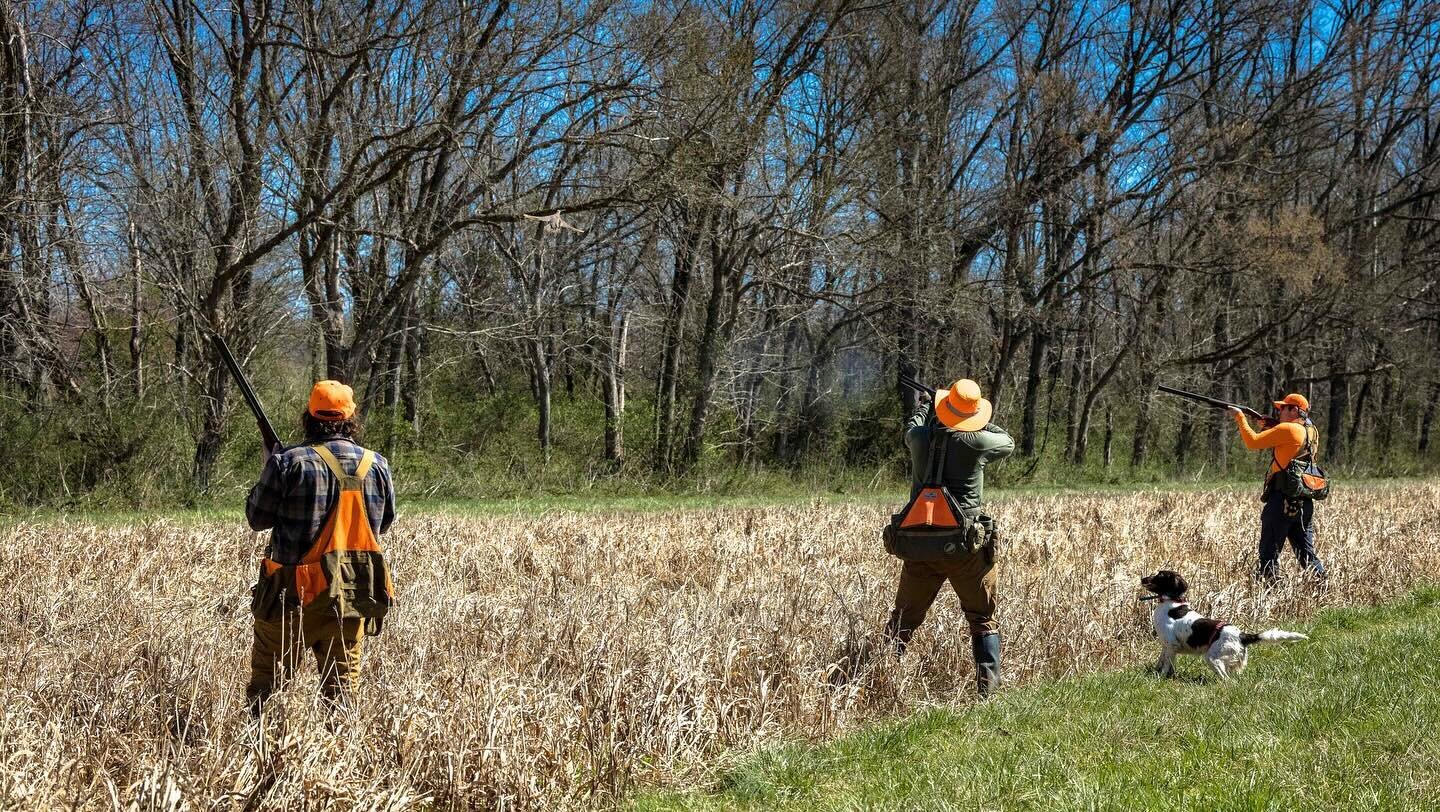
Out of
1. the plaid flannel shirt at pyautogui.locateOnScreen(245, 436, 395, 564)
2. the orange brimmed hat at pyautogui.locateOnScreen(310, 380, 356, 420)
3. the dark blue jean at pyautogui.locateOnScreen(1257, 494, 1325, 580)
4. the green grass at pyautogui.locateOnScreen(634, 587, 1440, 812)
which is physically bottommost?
the green grass at pyautogui.locateOnScreen(634, 587, 1440, 812)

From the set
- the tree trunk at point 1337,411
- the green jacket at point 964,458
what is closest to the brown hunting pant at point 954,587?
the green jacket at point 964,458

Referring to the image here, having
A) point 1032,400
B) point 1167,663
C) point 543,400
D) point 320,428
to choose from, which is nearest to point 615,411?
point 543,400

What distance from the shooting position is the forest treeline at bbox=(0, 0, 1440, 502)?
53.4ft

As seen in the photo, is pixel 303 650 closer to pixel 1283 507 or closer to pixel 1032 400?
pixel 1283 507

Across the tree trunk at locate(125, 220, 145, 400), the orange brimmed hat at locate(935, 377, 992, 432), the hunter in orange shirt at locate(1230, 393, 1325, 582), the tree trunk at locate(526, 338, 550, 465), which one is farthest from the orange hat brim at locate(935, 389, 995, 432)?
the tree trunk at locate(526, 338, 550, 465)

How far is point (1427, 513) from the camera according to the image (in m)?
16.2

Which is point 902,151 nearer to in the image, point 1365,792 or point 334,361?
point 334,361

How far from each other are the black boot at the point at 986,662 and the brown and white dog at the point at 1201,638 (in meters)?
1.26

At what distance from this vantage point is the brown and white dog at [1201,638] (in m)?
6.77

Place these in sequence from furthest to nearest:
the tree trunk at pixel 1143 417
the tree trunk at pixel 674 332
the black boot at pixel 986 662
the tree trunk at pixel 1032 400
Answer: the tree trunk at pixel 1143 417
the tree trunk at pixel 1032 400
the tree trunk at pixel 674 332
the black boot at pixel 986 662

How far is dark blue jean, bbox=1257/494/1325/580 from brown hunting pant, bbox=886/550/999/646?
15.7 feet

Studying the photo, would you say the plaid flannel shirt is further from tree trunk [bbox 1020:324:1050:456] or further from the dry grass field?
tree trunk [bbox 1020:324:1050:456]

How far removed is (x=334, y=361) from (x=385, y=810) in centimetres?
1680

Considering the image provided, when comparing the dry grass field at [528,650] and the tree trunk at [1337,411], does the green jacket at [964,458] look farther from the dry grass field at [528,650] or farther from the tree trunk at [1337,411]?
the tree trunk at [1337,411]
